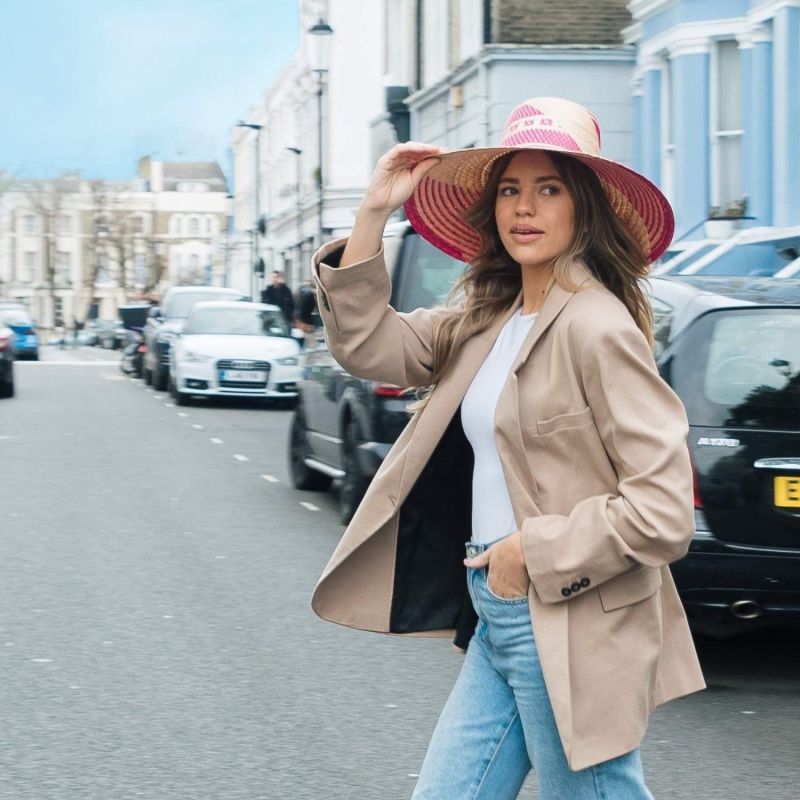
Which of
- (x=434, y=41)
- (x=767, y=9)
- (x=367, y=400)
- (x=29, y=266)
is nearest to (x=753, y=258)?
(x=767, y=9)

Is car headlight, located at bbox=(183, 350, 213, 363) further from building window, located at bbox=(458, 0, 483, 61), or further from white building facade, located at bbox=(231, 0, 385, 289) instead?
white building facade, located at bbox=(231, 0, 385, 289)

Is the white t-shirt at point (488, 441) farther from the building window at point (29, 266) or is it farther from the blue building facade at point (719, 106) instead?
the building window at point (29, 266)

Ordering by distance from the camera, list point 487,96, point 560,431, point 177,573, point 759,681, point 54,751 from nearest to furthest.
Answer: point 560,431 → point 54,751 → point 759,681 → point 177,573 → point 487,96

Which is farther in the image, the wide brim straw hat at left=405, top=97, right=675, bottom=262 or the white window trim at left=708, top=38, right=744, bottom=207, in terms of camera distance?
the white window trim at left=708, top=38, right=744, bottom=207

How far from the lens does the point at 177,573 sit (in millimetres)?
8891

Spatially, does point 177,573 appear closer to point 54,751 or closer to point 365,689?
point 365,689

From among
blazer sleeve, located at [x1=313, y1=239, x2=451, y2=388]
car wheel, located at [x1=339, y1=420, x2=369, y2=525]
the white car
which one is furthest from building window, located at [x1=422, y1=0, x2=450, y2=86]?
blazer sleeve, located at [x1=313, y1=239, x2=451, y2=388]

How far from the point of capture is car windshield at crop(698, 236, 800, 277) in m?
17.0

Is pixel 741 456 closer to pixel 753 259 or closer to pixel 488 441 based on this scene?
pixel 488 441

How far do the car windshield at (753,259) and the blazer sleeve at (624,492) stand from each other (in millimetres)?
14175

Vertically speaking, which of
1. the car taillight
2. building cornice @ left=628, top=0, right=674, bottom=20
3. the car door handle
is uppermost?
building cornice @ left=628, top=0, right=674, bottom=20

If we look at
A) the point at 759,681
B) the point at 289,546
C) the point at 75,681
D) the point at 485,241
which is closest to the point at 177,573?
the point at 289,546

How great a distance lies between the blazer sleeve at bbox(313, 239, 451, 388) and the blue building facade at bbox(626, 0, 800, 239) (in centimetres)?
1850

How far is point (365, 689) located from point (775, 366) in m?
1.96
